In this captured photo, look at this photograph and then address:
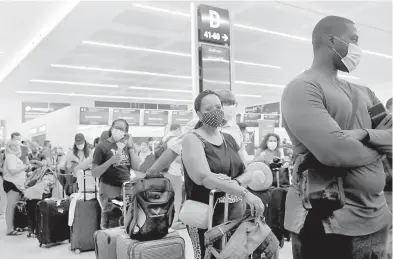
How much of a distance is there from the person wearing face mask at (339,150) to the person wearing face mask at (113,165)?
2.85m

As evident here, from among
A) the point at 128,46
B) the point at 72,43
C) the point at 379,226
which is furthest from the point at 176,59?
the point at 379,226

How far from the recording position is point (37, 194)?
5.75 m

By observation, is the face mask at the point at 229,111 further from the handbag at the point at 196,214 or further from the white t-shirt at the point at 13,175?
the white t-shirt at the point at 13,175

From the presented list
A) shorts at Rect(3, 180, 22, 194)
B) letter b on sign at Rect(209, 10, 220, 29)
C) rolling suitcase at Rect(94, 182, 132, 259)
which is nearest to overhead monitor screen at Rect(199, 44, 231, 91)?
letter b on sign at Rect(209, 10, 220, 29)

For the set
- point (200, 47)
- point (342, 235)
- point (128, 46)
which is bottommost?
point (342, 235)

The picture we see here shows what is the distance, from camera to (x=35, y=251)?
498 cm

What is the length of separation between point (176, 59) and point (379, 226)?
10196 millimetres

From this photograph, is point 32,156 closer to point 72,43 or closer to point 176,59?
point 72,43

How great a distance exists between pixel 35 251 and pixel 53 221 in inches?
16.5

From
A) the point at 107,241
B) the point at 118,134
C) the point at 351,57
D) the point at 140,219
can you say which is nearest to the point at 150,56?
the point at 118,134

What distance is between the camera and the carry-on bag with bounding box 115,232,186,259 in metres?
2.66

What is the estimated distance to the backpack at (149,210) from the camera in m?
2.72

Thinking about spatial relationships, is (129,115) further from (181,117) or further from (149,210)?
(149,210)

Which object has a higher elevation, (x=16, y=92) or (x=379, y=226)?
(x=16, y=92)
